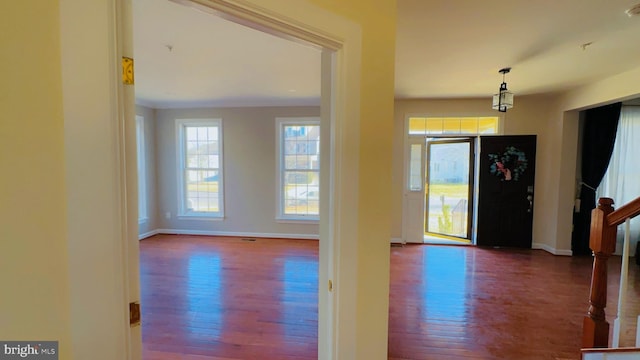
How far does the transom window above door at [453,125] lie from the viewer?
16.6 ft

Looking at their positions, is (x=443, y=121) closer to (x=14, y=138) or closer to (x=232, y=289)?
(x=232, y=289)

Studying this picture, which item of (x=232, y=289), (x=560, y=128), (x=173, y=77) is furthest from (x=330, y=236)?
(x=560, y=128)

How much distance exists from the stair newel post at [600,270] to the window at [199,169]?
549 centimetres

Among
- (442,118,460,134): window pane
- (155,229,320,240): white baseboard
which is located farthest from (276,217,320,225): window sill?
(442,118,460,134): window pane

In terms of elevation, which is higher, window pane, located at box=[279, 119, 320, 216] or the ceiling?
the ceiling

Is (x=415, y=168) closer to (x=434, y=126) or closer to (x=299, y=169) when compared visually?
(x=434, y=126)

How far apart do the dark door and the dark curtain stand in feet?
2.25

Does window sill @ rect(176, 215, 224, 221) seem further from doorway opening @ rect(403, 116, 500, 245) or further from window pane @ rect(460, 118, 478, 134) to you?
window pane @ rect(460, 118, 478, 134)

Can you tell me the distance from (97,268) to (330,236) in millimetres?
911

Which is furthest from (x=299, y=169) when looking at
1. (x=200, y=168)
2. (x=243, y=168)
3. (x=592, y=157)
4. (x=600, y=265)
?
(x=592, y=157)

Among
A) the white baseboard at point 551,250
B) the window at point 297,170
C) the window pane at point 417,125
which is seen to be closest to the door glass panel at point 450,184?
the window pane at point 417,125

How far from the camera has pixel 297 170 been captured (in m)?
5.68

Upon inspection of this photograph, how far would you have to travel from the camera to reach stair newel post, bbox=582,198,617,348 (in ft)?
5.83

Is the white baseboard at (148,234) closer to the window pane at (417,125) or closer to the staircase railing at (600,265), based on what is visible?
the window pane at (417,125)
